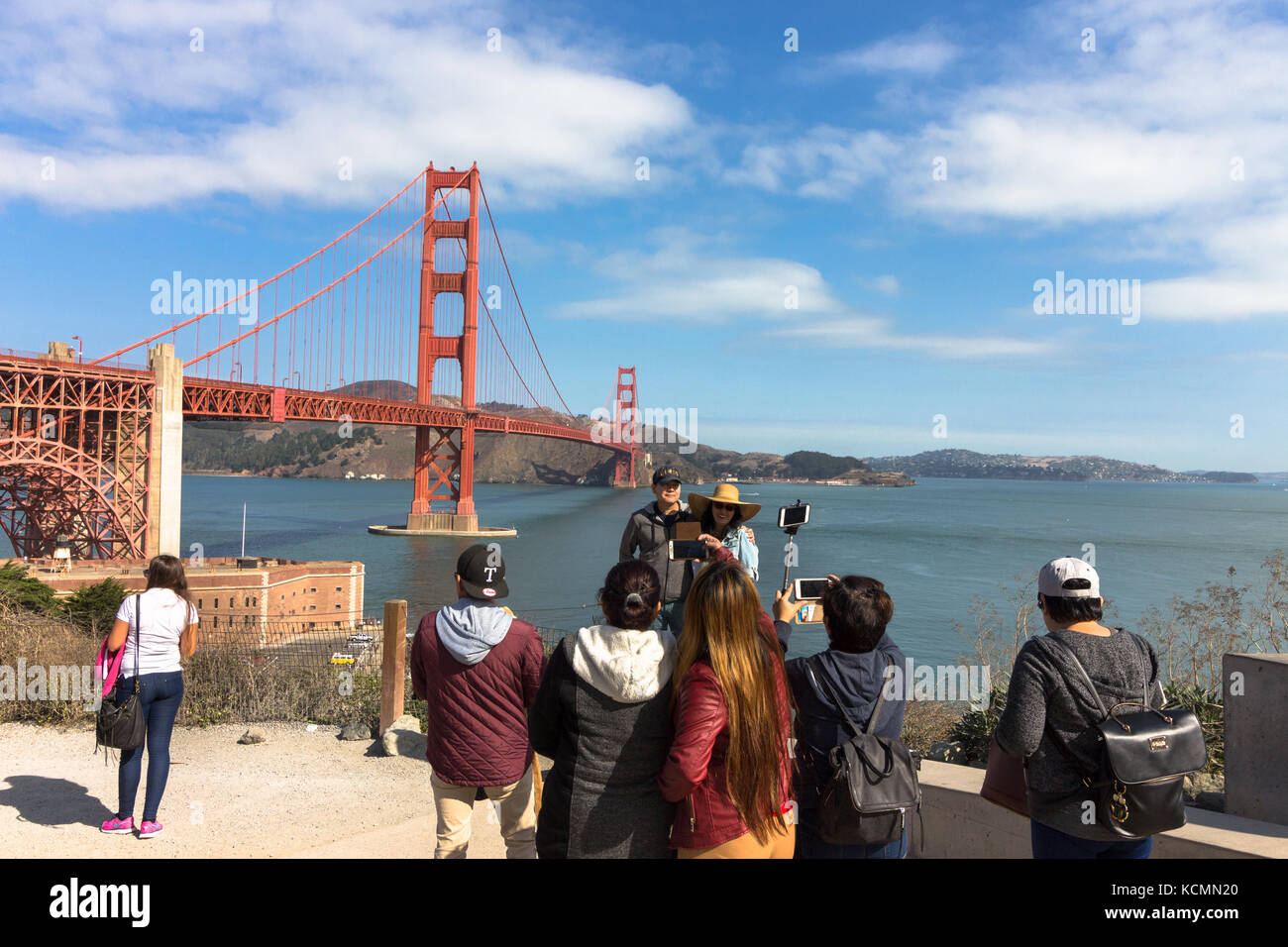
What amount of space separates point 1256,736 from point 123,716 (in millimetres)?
4736

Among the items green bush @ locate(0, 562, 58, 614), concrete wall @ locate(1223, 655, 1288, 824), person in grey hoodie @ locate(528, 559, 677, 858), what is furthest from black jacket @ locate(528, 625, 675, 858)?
Answer: green bush @ locate(0, 562, 58, 614)

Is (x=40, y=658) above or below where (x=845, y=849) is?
below

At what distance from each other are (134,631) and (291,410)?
136ft

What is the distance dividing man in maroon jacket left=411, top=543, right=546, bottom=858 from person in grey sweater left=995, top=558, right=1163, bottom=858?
4.88 feet

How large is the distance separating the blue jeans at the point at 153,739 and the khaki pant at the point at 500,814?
1642 millimetres

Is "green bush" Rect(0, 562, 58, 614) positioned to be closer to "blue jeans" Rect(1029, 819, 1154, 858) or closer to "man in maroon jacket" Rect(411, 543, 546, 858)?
"man in maroon jacket" Rect(411, 543, 546, 858)

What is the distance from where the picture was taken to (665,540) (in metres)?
4.11

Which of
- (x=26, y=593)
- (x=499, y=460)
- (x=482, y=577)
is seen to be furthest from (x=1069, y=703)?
(x=499, y=460)

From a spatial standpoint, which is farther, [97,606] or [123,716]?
[97,606]

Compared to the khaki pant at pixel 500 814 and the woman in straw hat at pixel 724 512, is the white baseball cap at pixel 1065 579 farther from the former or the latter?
the khaki pant at pixel 500 814

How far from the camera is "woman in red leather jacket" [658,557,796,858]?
221cm

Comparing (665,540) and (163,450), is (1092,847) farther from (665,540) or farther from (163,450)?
(163,450)

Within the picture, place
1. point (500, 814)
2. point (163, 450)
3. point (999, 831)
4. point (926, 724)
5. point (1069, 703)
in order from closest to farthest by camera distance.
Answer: point (1069, 703) < point (500, 814) < point (999, 831) < point (926, 724) < point (163, 450)

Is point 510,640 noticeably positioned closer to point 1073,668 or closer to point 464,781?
point 464,781
